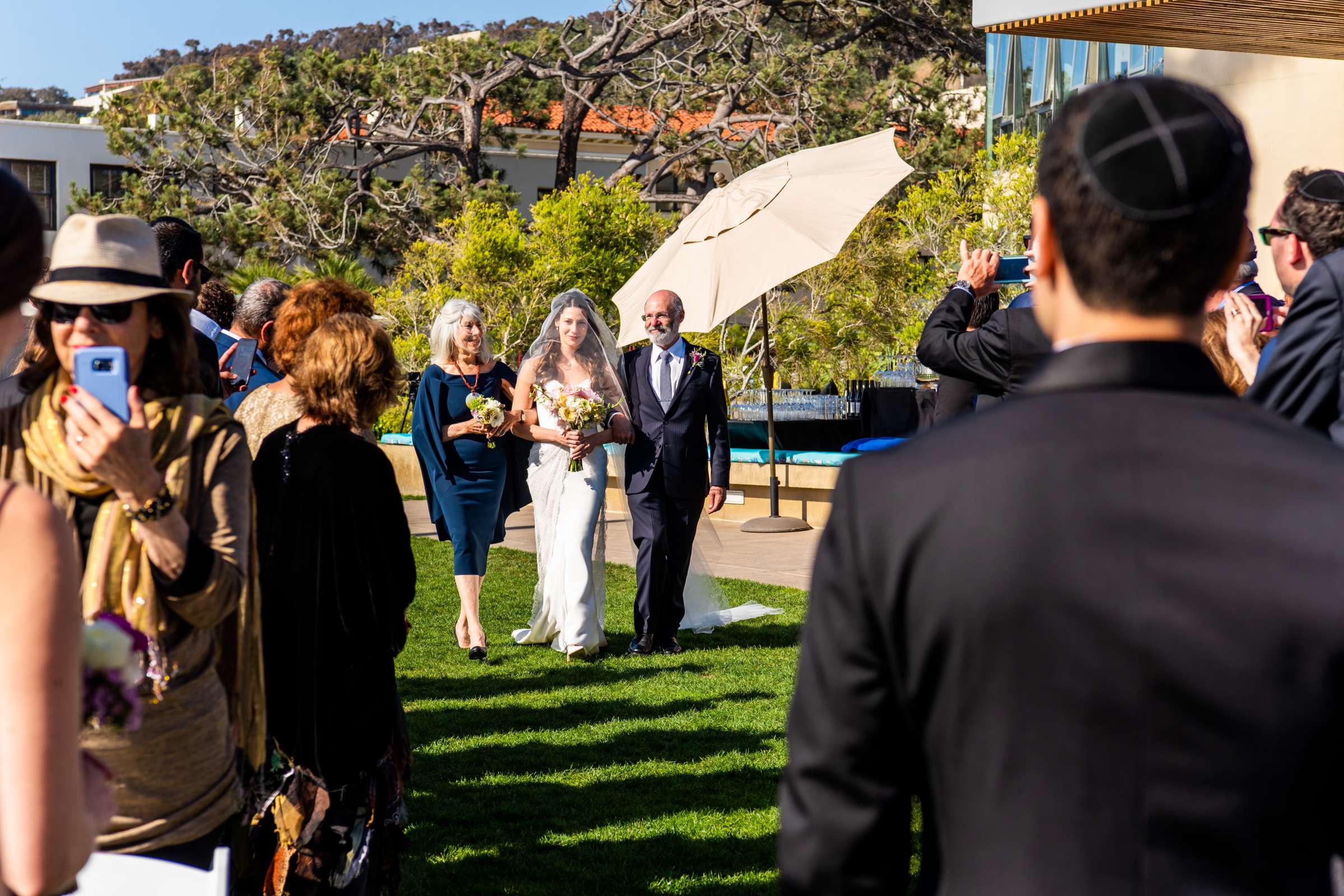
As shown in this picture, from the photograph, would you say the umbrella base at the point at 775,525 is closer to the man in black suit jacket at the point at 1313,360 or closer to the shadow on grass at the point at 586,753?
the shadow on grass at the point at 586,753

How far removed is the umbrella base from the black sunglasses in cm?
1279

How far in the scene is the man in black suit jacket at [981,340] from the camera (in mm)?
4656

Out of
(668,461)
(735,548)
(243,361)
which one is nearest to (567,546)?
(668,461)

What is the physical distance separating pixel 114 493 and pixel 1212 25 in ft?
32.0

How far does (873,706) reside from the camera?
5.39 feet

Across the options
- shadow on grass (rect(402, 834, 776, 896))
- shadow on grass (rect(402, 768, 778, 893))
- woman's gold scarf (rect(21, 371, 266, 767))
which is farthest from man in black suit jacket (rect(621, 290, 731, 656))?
woman's gold scarf (rect(21, 371, 266, 767))

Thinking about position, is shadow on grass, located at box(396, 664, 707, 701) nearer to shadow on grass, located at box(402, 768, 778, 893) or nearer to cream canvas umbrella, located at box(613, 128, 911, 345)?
shadow on grass, located at box(402, 768, 778, 893)

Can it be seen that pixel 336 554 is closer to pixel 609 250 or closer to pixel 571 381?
pixel 571 381

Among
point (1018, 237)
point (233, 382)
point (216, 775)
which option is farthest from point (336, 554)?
point (1018, 237)

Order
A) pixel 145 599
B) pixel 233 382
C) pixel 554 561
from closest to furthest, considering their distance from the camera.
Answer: pixel 145 599 < pixel 233 382 < pixel 554 561

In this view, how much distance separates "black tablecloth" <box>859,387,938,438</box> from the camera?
742 inches

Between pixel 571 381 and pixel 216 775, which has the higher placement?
pixel 571 381

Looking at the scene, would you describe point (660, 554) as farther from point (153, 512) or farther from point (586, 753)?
point (153, 512)

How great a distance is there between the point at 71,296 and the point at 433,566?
10.7 metres
